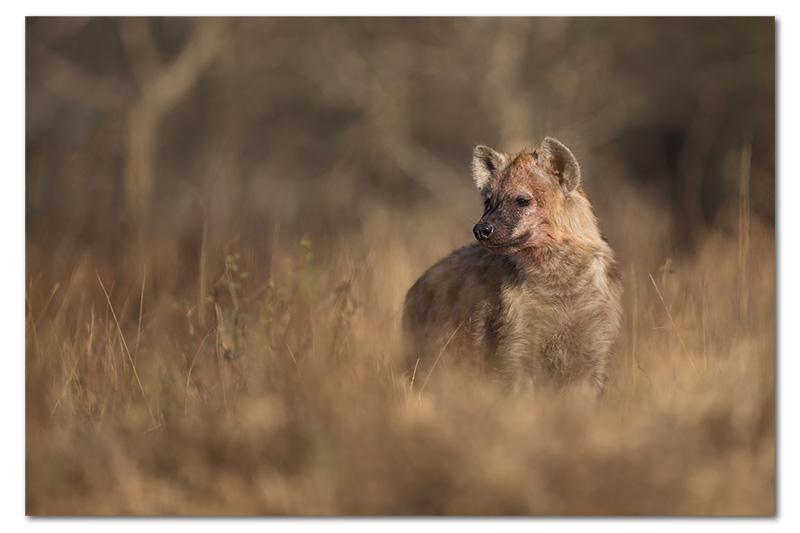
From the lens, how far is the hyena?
4766 mm

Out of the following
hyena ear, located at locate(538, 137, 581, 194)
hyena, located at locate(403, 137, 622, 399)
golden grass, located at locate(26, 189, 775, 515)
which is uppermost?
hyena ear, located at locate(538, 137, 581, 194)

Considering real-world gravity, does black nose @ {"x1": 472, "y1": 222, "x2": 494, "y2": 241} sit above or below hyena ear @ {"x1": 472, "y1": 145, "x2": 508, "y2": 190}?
below

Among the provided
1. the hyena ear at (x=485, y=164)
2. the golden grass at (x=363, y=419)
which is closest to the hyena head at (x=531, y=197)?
the hyena ear at (x=485, y=164)

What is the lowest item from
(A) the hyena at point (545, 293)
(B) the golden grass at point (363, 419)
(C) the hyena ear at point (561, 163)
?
(B) the golden grass at point (363, 419)

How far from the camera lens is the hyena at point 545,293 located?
4766mm

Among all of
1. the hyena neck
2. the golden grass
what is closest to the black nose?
the hyena neck

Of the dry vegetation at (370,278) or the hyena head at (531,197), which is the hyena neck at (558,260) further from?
the dry vegetation at (370,278)

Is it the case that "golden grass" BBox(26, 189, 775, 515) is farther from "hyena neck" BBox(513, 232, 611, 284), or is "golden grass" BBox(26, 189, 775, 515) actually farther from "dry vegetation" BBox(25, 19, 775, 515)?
"hyena neck" BBox(513, 232, 611, 284)

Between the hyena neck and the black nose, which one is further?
the hyena neck

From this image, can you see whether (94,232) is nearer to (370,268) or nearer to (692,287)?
(370,268)

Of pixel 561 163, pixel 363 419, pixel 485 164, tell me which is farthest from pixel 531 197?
pixel 363 419

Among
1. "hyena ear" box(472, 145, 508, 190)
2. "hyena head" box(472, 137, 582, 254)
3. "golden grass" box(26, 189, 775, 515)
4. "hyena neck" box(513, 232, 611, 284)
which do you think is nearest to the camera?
"golden grass" box(26, 189, 775, 515)

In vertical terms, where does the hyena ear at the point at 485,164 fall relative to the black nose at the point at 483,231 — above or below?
above

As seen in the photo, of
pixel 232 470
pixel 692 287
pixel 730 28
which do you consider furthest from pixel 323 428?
pixel 730 28
